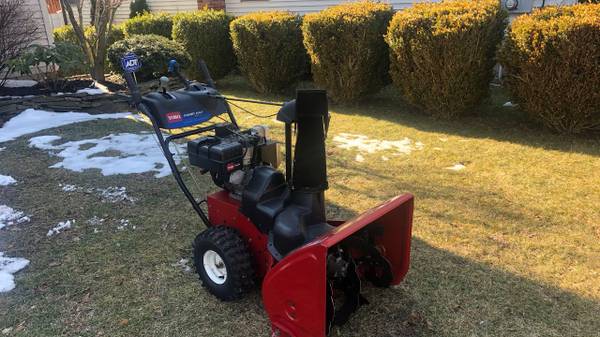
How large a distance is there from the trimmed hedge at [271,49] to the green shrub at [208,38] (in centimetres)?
89

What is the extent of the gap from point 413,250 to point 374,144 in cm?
256

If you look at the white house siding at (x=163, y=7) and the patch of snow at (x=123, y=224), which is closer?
the patch of snow at (x=123, y=224)

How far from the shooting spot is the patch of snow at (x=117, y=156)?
4.95 meters

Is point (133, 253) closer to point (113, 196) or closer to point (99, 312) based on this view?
point (99, 312)

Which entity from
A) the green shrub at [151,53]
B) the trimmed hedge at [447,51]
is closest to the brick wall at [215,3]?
the green shrub at [151,53]

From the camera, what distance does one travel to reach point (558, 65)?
5.22 m

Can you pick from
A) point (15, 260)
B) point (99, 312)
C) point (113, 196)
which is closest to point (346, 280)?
point (99, 312)

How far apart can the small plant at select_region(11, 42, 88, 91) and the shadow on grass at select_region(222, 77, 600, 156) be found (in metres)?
3.72

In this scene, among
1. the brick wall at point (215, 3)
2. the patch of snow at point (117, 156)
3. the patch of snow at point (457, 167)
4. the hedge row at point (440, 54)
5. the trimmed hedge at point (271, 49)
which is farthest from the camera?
the brick wall at point (215, 3)

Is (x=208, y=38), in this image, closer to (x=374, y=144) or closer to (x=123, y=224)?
(x=374, y=144)

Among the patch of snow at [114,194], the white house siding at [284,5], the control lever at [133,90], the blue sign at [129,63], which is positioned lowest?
the patch of snow at [114,194]

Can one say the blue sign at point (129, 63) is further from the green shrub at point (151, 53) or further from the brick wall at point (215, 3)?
the brick wall at point (215, 3)

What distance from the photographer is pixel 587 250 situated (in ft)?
10.5

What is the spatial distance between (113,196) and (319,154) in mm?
2660
